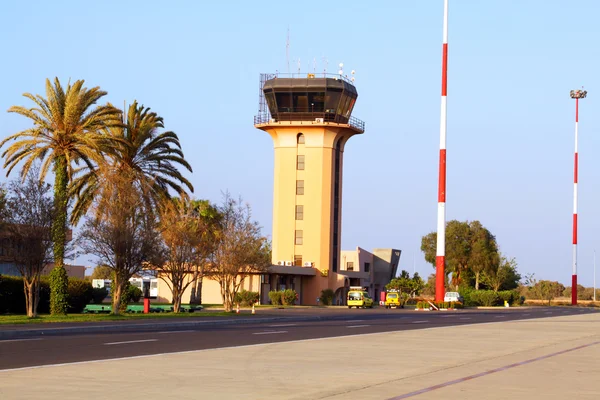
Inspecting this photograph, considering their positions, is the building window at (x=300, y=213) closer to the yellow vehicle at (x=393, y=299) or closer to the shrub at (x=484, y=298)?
the yellow vehicle at (x=393, y=299)

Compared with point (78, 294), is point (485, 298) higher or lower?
lower

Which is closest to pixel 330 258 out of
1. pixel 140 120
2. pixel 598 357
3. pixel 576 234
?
pixel 576 234

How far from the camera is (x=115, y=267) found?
44000mm

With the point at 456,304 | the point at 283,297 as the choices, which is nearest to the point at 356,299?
the point at 283,297

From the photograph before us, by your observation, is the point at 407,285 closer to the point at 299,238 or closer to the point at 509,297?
the point at 509,297

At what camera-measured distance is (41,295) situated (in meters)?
51.1

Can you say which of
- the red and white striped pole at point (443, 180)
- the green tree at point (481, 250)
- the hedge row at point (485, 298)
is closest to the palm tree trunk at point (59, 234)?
the red and white striped pole at point (443, 180)

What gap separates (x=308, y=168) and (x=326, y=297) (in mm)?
11957

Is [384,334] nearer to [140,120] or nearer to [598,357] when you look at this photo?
[598,357]

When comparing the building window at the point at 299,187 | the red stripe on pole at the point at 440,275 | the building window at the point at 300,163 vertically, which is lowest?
the red stripe on pole at the point at 440,275

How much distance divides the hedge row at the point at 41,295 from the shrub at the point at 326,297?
105 feet

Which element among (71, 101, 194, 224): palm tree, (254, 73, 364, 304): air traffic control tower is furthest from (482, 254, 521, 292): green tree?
(71, 101, 194, 224): palm tree

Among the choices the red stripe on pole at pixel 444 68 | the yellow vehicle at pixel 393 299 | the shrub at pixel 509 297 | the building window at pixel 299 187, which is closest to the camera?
the red stripe on pole at pixel 444 68

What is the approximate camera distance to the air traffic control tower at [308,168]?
8250 cm
